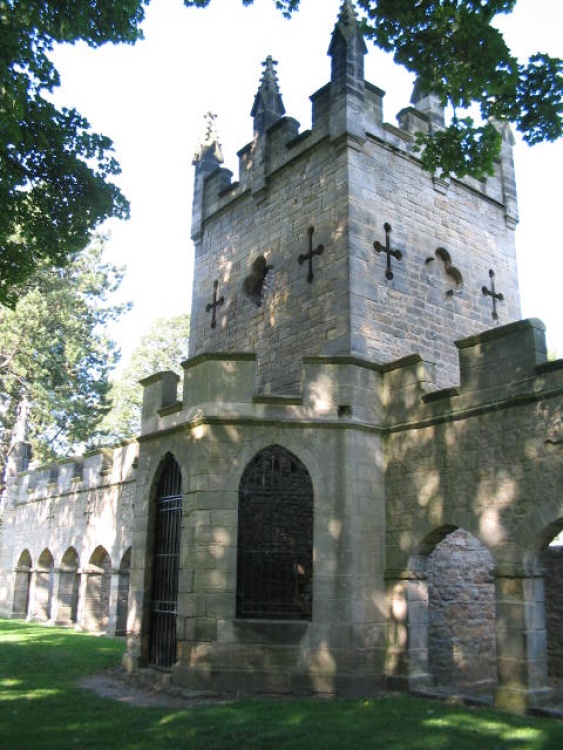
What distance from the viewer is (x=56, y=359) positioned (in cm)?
2647

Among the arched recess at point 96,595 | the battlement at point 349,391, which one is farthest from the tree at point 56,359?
the battlement at point 349,391

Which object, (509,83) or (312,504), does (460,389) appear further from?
(509,83)

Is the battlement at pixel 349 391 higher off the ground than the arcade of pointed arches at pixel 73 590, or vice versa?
the battlement at pixel 349 391

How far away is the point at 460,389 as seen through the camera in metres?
8.87

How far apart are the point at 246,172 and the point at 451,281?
15.0 feet

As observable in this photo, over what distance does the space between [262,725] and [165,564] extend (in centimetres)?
369

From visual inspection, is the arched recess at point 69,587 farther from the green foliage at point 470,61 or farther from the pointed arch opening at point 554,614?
the green foliage at point 470,61

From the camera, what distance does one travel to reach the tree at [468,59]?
26.3 ft

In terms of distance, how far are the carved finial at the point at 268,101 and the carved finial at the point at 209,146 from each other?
2.17m

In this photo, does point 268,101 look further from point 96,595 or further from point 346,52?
point 96,595

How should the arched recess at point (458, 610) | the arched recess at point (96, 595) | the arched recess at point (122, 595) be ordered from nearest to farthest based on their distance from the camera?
the arched recess at point (458, 610) → the arched recess at point (122, 595) → the arched recess at point (96, 595)

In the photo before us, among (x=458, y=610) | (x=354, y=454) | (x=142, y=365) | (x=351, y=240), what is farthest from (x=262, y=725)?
(x=142, y=365)

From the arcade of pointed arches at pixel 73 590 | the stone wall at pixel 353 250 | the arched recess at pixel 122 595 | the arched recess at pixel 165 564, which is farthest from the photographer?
the arcade of pointed arches at pixel 73 590

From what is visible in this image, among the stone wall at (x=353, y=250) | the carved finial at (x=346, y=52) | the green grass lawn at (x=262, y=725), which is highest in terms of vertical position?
the carved finial at (x=346, y=52)
